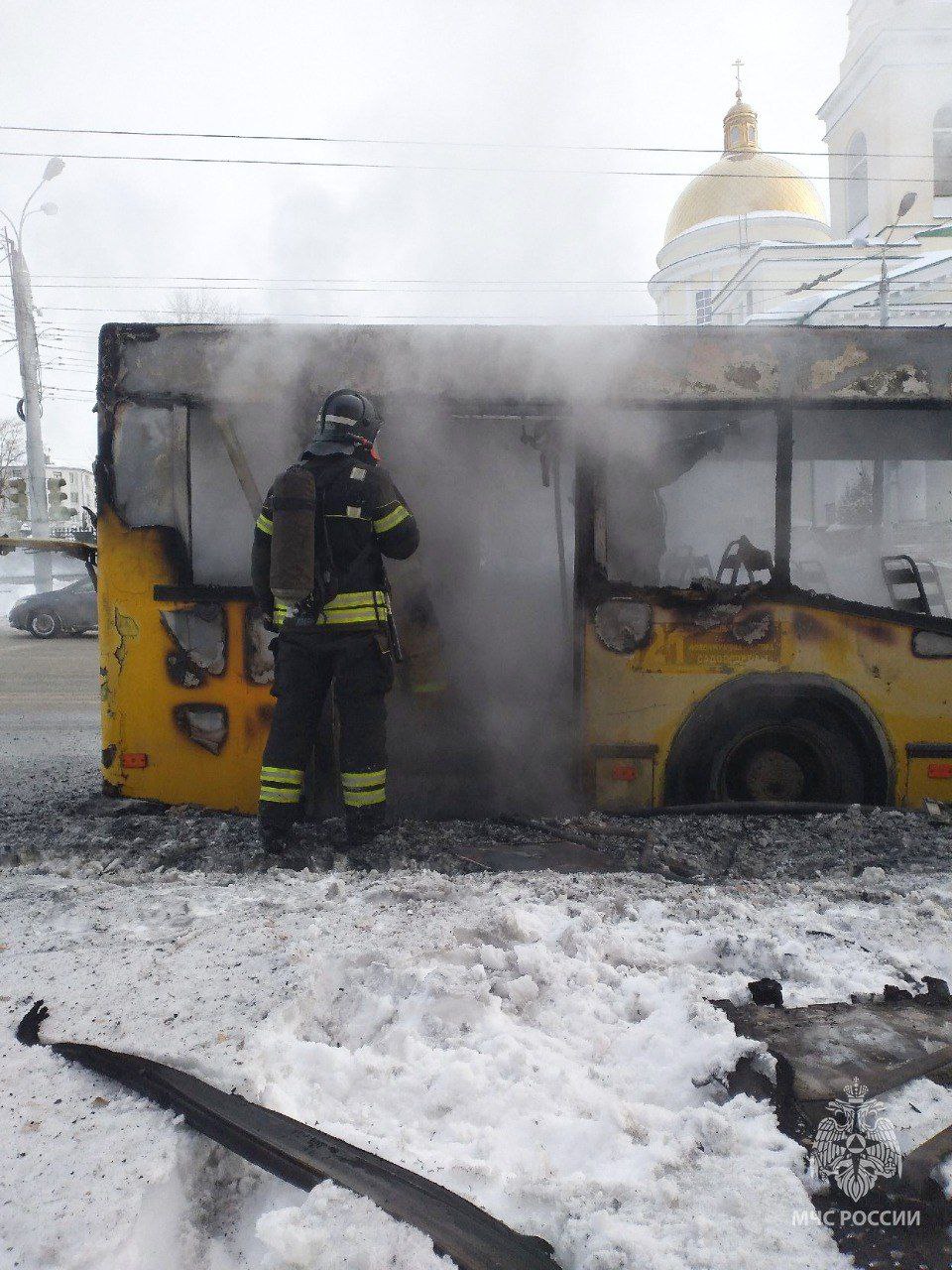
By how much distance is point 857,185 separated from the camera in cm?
3052

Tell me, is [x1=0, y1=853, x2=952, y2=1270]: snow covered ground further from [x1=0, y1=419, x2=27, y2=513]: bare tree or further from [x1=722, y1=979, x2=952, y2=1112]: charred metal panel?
[x1=0, y1=419, x2=27, y2=513]: bare tree

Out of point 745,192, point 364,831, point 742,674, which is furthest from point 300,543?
point 745,192

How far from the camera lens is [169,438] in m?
4.10

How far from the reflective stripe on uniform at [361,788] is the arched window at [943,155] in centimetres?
3243

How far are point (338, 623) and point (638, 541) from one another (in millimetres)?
1475

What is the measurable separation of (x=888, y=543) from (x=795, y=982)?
97.6 inches

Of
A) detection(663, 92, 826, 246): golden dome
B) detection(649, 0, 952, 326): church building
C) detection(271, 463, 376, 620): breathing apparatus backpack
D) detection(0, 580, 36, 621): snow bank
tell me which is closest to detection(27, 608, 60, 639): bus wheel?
detection(0, 580, 36, 621): snow bank

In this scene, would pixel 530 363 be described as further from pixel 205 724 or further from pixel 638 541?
pixel 205 724

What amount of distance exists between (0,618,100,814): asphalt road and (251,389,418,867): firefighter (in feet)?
5.73

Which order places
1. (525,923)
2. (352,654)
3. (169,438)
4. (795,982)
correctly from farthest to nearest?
(169,438), (352,654), (525,923), (795,982)

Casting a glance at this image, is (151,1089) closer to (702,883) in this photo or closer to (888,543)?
(702,883)

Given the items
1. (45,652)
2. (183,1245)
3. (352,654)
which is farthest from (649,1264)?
(45,652)

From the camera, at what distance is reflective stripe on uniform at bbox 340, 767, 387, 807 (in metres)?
3.72

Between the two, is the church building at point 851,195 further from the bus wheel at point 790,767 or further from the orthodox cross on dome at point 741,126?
the bus wheel at point 790,767
